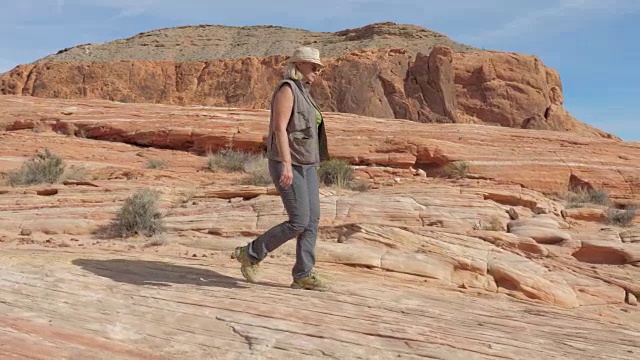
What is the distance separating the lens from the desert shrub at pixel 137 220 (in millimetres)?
6953

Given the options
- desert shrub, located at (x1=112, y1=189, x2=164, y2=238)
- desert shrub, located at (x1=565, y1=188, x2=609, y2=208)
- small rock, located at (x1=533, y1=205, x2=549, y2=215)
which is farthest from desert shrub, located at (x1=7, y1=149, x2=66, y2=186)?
desert shrub, located at (x1=565, y1=188, x2=609, y2=208)

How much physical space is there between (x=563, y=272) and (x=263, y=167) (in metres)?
6.84

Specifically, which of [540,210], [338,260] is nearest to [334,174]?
[540,210]

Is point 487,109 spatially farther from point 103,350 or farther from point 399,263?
point 103,350

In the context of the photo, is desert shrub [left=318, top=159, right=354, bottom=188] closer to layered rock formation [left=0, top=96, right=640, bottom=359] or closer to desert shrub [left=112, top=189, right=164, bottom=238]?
layered rock formation [left=0, top=96, right=640, bottom=359]

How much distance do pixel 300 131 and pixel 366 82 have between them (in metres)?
27.4

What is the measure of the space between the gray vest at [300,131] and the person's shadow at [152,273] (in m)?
1.02

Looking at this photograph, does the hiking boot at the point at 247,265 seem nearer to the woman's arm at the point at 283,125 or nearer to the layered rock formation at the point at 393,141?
the woman's arm at the point at 283,125

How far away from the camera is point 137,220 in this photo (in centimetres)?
698

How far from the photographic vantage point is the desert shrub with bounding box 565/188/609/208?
538 inches

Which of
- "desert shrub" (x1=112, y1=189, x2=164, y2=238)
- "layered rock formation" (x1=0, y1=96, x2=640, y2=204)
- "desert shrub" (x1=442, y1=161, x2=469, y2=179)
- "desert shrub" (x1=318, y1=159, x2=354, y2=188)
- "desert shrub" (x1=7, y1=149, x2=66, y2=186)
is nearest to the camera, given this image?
"desert shrub" (x1=112, y1=189, x2=164, y2=238)

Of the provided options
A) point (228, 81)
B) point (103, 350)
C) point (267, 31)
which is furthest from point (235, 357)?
point (267, 31)

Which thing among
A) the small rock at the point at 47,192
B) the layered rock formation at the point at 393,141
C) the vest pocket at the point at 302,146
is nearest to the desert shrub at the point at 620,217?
the layered rock formation at the point at 393,141

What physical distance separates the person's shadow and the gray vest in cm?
102
